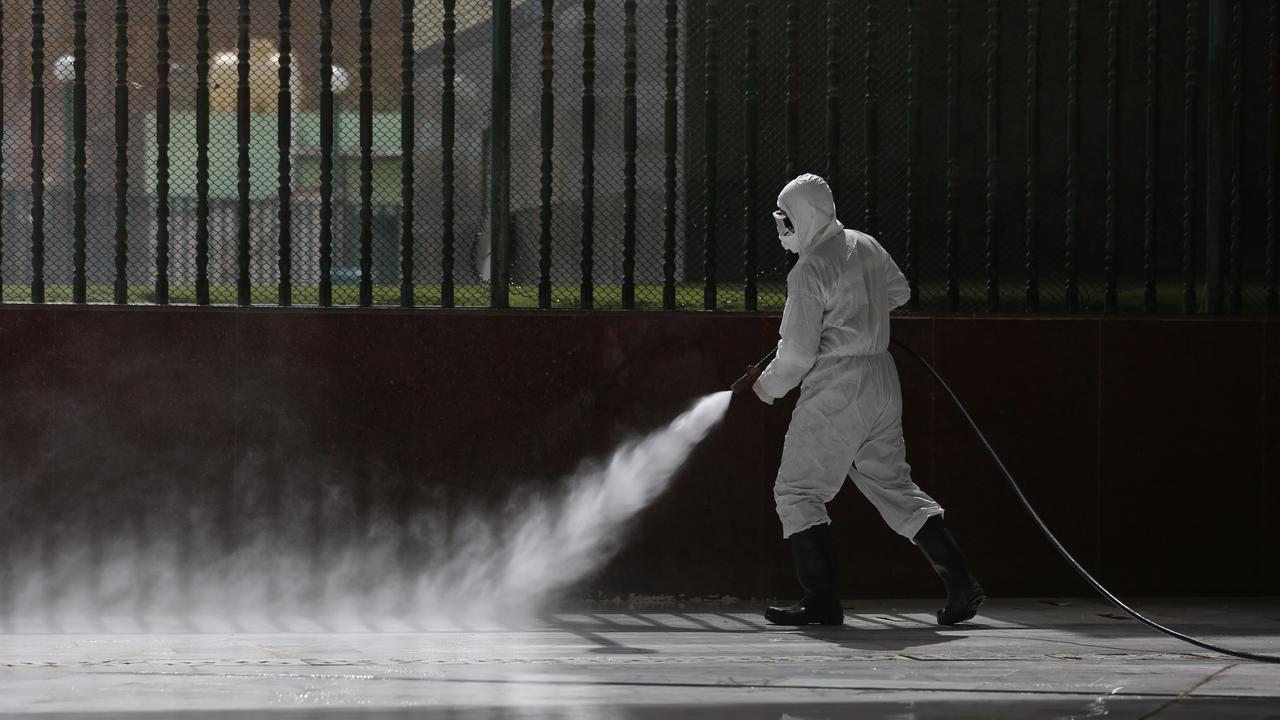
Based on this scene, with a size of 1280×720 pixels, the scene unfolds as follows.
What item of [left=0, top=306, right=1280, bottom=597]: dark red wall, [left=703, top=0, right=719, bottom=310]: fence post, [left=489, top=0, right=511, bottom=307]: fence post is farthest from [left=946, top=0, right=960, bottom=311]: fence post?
[left=489, top=0, right=511, bottom=307]: fence post

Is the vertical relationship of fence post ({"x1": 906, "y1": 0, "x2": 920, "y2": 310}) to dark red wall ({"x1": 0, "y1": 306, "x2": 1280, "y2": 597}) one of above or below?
above

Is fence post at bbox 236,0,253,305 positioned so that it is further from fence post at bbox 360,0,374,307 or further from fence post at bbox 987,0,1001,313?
fence post at bbox 987,0,1001,313

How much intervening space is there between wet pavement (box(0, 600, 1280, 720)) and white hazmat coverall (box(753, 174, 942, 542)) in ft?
1.91

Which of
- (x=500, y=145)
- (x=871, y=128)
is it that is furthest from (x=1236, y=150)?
(x=500, y=145)

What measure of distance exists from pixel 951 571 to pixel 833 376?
983 mm

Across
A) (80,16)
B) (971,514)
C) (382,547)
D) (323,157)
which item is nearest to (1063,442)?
(971,514)

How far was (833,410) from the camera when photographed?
7.30 meters

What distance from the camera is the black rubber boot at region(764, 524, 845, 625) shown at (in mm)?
7297

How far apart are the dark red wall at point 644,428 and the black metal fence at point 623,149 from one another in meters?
0.28

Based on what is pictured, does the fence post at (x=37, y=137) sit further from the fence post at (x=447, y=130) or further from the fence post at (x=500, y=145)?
the fence post at (x=500, y=145)

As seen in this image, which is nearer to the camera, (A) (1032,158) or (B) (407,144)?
(B) (407,144)

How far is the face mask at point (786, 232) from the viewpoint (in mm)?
7355

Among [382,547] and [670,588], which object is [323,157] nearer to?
[382,547]

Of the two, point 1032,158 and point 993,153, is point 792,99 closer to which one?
point 993,153
